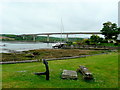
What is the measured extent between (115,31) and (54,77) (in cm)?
4482

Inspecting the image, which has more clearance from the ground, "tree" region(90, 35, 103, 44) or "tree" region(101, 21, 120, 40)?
"tree" region(101, 21, 120, 40)

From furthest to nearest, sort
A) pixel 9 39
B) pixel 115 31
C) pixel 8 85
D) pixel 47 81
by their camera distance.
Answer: pixel 9 39 → pixel 115 31 → pixel 47 81 → pixel 8 85

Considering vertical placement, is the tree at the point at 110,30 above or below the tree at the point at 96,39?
above

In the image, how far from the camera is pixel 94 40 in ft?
163

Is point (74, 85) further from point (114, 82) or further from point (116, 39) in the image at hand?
point (116, 39)

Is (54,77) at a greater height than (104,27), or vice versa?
(104,27)

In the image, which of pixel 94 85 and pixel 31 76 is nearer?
pixel 94 85

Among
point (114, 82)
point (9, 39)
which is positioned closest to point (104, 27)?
point (114, 82)

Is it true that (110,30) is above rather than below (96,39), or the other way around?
above

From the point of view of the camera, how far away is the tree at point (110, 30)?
47.0 metres

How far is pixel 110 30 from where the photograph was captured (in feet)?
156

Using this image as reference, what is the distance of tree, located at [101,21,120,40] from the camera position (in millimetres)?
47000

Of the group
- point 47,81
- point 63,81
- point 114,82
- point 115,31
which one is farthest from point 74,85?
point 115,31

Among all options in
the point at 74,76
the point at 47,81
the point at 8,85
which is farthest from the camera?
the point at 74,76
